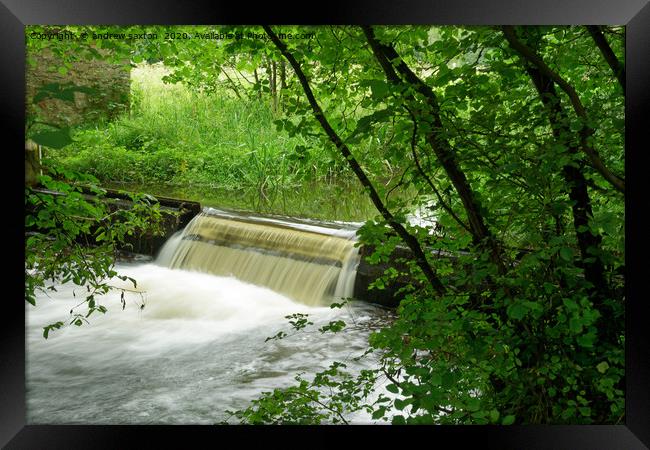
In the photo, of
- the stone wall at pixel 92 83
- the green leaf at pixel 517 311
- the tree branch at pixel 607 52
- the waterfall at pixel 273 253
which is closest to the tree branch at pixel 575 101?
the tree branch at pixel 607 52

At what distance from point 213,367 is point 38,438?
1345 mm

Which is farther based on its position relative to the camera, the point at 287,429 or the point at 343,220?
the point at 343,220

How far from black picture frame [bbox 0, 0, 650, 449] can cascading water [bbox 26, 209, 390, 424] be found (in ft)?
1.20

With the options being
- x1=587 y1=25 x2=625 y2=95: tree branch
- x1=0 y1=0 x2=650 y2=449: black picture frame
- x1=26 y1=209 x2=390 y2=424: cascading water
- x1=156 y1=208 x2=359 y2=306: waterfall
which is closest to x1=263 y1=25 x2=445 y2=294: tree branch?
x1=0 y1=0 x2=650 y2=449: black picture frame

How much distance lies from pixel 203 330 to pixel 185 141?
3.34 feet

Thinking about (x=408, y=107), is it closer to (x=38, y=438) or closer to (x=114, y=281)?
(x=38, y=438)

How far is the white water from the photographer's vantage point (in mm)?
2520

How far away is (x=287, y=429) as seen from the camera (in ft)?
5.32

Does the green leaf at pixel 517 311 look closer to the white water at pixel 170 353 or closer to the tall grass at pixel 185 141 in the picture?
the white water at pixel 170 353
